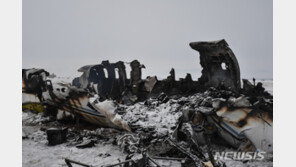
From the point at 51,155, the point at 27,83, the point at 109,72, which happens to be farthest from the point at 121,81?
the point at 51,155

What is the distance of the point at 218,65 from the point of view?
542 cm

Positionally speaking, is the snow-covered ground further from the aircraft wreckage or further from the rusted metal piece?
the rusted metal piece

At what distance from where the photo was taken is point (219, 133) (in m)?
3.15

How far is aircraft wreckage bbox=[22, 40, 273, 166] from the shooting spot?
289 centimetres

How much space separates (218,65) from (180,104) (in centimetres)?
188

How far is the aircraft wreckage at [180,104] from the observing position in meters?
2.89

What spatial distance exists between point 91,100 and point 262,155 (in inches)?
118

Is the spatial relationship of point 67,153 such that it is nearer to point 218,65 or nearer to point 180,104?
point 180,104
